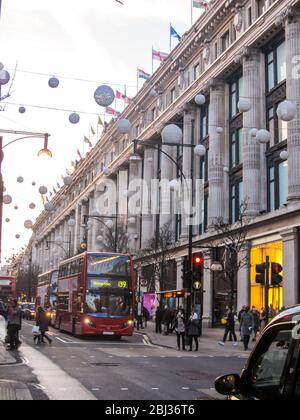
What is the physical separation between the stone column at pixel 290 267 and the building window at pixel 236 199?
8.12m

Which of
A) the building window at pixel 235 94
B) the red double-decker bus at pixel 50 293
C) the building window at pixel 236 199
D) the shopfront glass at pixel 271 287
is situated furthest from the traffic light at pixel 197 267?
the building window at pixel 235 94

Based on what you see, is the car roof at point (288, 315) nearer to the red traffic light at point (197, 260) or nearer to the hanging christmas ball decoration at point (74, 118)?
the hanging christmas ball decoration at point (74, 118)

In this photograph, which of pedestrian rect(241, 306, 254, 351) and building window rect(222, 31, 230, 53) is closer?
pedestrian rect(241, 306, 254, 351)

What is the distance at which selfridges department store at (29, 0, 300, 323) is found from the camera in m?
33.4

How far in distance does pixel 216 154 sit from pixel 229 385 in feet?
132

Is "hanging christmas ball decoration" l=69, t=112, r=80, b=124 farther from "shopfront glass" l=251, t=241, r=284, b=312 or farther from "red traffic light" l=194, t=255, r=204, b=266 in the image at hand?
"shopfront glass" l=251, t=241, r=284, b=312

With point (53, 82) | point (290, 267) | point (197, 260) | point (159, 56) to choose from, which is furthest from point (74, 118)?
point (159, 56)

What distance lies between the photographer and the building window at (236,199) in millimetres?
41053

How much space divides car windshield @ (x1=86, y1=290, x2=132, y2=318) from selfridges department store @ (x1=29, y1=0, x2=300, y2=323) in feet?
16.2

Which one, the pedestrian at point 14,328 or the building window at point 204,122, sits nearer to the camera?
the pedestrian at point 14,328

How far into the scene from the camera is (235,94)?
43562 mm

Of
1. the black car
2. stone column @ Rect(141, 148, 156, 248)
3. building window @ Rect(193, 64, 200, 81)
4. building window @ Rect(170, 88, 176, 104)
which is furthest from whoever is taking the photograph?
stone column @ Rect(141, 148, 156, 248)

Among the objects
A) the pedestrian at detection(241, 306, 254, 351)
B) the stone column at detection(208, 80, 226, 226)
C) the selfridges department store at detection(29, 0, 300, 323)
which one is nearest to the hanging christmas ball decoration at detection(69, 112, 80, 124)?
the selfridges department store at detection(29, 0, 300, 323)
